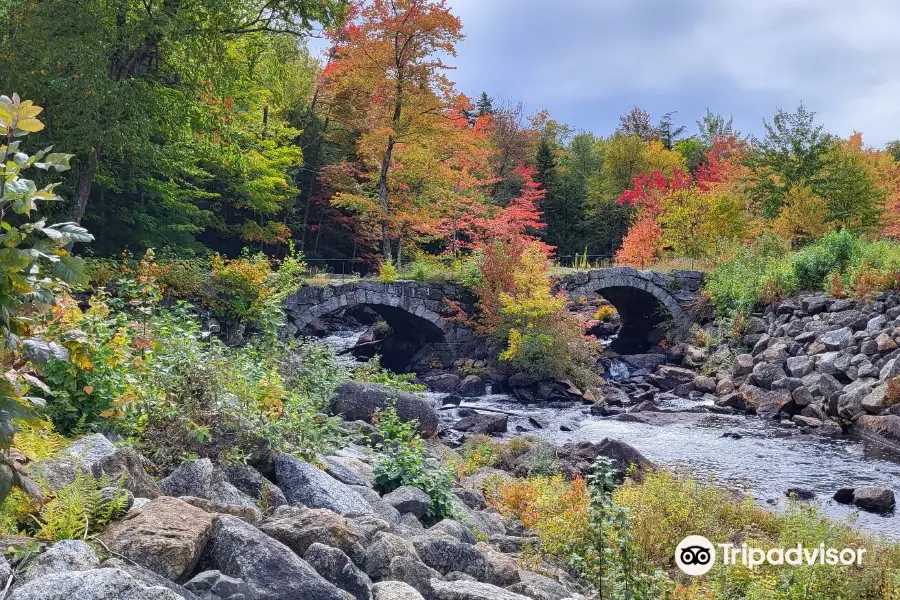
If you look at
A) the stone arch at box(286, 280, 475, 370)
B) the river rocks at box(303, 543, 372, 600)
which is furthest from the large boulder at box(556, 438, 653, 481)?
the stone arch at box(286, 280, 475, 370)

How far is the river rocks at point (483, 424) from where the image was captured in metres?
13.2

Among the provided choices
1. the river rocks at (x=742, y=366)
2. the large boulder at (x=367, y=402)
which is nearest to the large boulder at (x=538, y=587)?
the large boulder at (x=367, y=402)

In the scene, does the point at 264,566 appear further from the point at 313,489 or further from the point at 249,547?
the point at 313,489

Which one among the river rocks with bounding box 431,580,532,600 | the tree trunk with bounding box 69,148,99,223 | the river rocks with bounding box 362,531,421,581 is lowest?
the river rocks with bounding box 431,580,532,600

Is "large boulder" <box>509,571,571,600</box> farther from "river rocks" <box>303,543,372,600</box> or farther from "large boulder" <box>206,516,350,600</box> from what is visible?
"large boulder" <box>206,516,350,600</box>

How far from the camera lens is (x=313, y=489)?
4586 mm

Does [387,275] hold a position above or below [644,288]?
below

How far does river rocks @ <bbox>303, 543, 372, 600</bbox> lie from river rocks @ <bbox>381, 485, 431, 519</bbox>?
2.06 meters

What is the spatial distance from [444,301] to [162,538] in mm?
17612

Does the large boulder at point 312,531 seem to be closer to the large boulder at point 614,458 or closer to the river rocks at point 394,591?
the river rocks at point 394,591

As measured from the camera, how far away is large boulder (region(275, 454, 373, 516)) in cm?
449

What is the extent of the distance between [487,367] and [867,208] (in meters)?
16.1

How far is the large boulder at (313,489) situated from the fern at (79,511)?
4.94 ft

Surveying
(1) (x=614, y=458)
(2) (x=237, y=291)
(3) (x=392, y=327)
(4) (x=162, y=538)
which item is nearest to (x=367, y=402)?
(1) (x=614, y=458)
